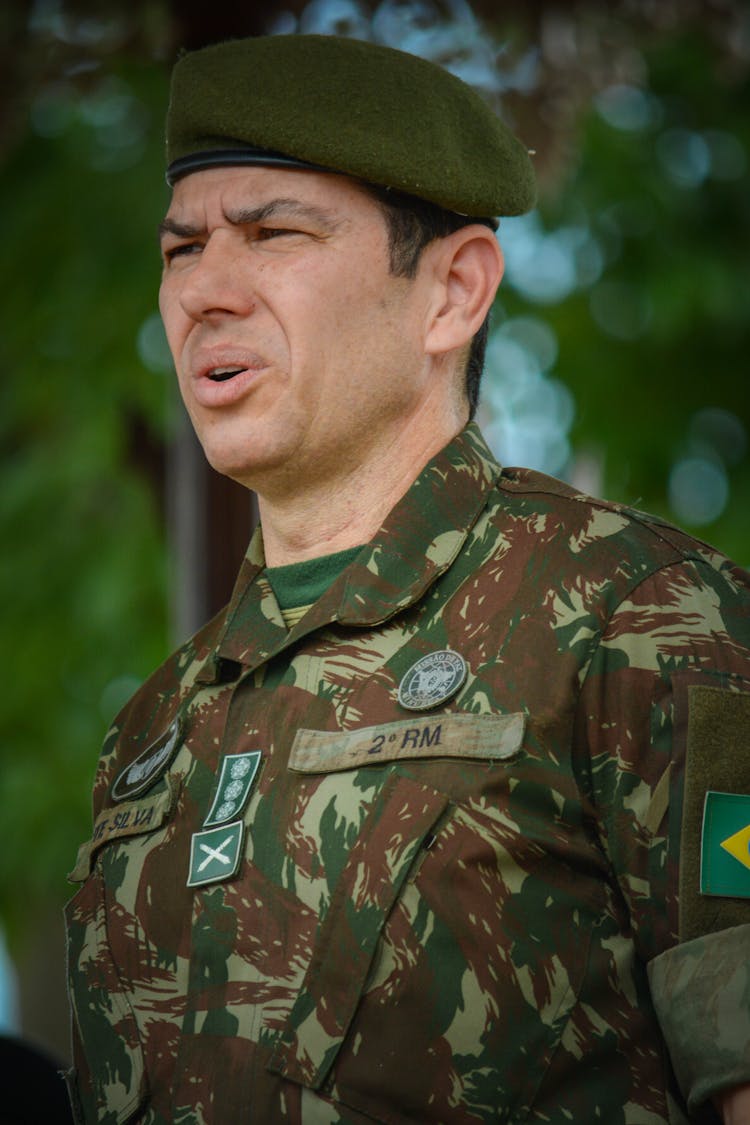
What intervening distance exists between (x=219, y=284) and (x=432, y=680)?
623 mm

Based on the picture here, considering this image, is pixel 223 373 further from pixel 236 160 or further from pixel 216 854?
pixel 216 854

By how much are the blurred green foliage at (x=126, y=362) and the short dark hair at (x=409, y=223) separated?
3875 millimetres

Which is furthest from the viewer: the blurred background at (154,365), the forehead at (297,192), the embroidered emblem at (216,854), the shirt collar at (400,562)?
the blurred background at (154,365)

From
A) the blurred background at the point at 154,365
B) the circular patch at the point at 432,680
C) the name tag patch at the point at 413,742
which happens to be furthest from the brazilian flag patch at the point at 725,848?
the blurred background at the point at 154,365

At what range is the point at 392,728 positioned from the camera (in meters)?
2.01

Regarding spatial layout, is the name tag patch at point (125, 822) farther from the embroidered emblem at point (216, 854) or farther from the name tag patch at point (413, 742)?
the name tag patch at point (413, 742)

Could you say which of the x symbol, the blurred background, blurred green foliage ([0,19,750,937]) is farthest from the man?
blurred green foliage ([0,19,750,937])

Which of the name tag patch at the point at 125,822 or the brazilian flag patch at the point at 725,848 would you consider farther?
the name tag patch at the point at 125,822

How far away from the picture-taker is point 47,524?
693 cm

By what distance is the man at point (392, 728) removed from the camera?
1.86m

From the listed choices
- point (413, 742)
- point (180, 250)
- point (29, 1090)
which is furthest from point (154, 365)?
point (413, 742)

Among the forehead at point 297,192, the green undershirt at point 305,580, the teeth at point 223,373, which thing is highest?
the forehead at point 297,192

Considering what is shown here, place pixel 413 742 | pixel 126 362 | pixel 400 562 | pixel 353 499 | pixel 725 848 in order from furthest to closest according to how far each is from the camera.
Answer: pixel 126 362 < pixel 353 499 < pixel 400 562 < pixel 413 742 < pixel 725 848

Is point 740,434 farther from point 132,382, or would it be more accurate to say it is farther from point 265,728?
point 265,728
